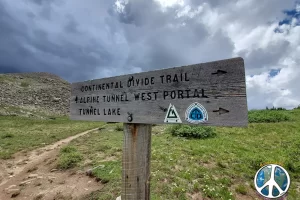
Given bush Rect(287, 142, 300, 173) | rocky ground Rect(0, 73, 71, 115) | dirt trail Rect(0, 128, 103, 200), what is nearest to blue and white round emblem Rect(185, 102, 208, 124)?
dirt trail Rect(0, 128, 103, 200)

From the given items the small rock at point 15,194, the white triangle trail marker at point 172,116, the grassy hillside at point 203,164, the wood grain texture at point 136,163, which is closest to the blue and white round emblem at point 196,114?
the white triangle trail marker at point 172,116

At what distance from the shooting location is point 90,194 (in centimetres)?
527

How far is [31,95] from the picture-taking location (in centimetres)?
3419

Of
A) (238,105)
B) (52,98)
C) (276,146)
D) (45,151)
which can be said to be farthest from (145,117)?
Answer: (52,98)

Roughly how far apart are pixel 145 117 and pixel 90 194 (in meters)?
3.80

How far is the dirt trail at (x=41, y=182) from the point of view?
18.4ft

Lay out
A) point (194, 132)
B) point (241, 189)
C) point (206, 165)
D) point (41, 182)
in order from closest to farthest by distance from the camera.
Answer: point (241, 189) < point (41, 182) < point (206, 165) < point (194, 132)

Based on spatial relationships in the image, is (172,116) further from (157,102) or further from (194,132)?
(194,132)

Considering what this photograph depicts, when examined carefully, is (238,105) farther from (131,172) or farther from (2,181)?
(2,181)

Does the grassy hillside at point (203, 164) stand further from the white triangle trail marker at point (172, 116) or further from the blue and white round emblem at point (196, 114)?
the blue and white round emblem at point (196, 114)

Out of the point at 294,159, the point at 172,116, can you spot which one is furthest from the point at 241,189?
the point at 172,116
